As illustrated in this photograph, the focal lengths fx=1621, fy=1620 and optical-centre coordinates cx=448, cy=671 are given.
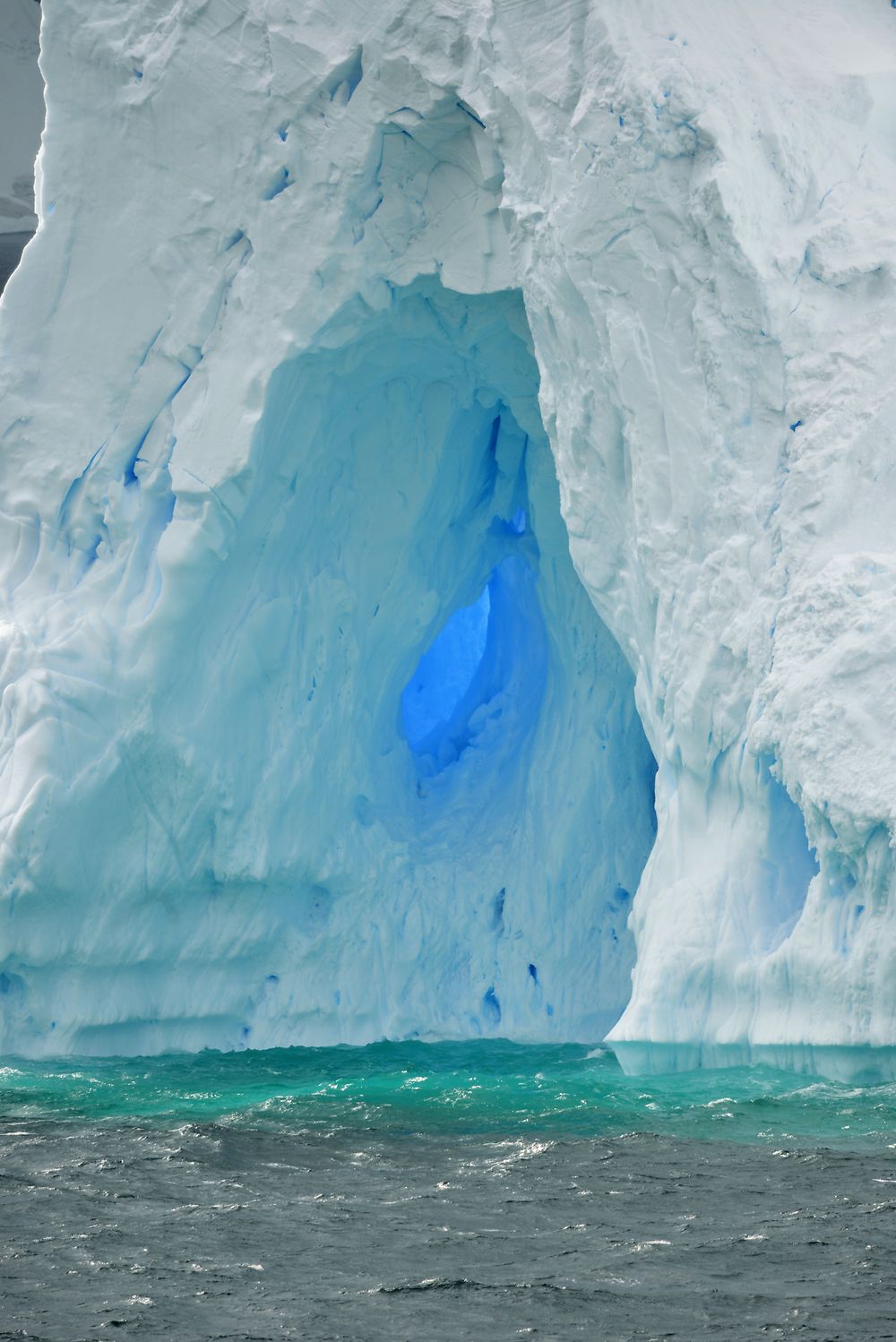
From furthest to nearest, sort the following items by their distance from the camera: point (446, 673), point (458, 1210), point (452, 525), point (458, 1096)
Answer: point (446, 673) → point (452, 525) → point (458, 1096) → point (458, 1210)

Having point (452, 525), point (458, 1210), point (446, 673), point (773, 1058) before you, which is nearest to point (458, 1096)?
point (773, 1058)

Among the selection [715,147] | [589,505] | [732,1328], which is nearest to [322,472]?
[589,505]

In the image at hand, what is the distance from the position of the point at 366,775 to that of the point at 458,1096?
4.25 m

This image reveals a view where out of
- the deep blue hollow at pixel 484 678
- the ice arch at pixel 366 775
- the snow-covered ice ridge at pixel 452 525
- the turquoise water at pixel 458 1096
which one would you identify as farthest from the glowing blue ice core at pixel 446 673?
the turquoise water at pixel 458 1096

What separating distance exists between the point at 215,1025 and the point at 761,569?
18.3 ft

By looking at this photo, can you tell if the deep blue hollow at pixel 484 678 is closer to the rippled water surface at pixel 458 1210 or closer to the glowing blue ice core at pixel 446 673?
the glowing blue ice core at pixel 446 673

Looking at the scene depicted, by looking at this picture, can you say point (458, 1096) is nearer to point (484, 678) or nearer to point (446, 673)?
point (484, 678)

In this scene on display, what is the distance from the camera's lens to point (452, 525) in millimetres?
13227

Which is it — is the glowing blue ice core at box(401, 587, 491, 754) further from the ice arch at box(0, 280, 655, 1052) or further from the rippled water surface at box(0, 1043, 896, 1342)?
the rippled water surface at box(0, 1043, 896, 1342)

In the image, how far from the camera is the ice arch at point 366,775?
11.6 meters

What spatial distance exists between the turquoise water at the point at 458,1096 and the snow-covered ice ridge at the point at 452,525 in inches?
18.1

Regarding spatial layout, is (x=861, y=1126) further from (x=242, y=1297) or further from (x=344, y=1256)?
(x=242, y=1297)

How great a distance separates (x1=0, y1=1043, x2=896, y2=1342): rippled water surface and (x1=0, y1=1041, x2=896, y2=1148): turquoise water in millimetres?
32

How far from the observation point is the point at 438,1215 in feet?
20.3
